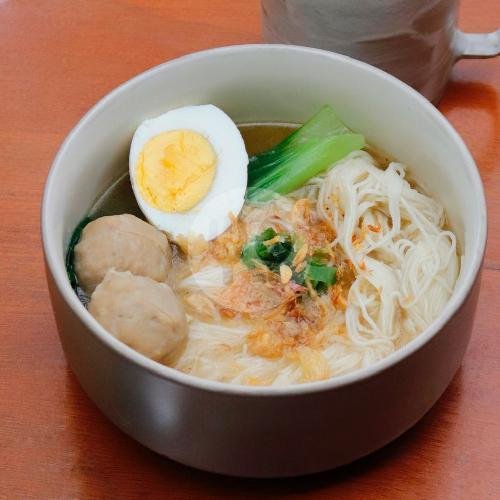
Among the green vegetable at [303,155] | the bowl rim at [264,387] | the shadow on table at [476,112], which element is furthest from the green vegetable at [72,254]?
the shadow on table at [476,112]

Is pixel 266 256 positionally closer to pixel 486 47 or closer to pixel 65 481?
pixel 65 481

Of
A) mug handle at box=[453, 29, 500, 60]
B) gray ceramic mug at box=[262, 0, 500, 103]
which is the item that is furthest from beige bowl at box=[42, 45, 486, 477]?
mug handle at box=[453, 29, 500, 60]

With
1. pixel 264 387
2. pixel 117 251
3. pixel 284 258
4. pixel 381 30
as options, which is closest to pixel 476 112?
pixel 381 30

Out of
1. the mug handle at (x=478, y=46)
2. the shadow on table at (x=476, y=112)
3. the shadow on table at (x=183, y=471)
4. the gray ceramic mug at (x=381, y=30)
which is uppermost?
the gray ceramic mug at (x=381, y=30)

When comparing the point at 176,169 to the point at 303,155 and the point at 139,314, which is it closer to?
the point at 303,155

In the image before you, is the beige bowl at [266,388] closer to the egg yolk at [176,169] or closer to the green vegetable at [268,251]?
the egg yolk at [176,169]

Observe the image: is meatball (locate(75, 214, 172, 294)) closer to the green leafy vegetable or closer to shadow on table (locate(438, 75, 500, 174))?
the green leafy vegetable

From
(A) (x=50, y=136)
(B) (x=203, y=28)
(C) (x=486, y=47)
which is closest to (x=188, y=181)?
(A) (x=50, y=136)
